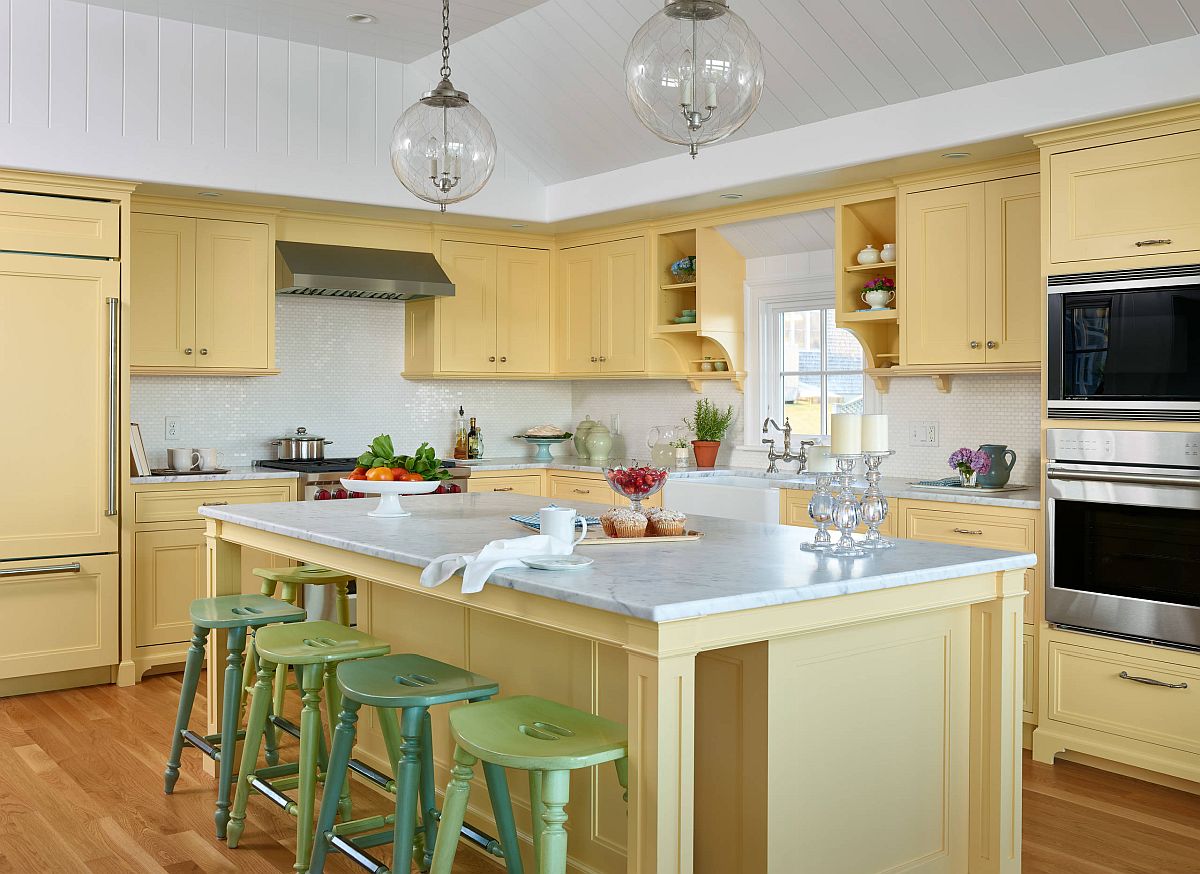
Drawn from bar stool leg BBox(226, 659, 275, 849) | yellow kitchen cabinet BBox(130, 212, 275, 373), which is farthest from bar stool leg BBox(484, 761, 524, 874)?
yellow kitchen cabinet BBox(130, 212, 275, 373)

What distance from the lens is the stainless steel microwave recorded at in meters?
3.83

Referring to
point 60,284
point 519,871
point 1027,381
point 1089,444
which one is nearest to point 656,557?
point 519,871

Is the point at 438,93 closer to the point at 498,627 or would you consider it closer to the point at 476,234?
the point at 498,627

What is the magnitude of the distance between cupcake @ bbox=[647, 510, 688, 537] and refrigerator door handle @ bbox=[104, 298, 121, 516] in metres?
→ 3.13

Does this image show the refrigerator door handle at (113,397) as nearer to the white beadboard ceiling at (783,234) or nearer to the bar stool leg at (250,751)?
the bar stool leg at (250,751)

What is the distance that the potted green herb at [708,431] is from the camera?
253 inches

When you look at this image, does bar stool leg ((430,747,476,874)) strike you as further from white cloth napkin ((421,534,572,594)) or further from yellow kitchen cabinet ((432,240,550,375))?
yellow kitchen cabinet ((432,240,550,375))

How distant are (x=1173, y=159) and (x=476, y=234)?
3.95 m

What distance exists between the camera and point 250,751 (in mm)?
3322

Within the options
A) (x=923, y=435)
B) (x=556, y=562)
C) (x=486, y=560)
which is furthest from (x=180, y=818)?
(x=923, y=435)

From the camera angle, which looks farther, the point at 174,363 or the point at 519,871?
the point at 174,363

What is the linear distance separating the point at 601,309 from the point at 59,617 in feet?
11.1

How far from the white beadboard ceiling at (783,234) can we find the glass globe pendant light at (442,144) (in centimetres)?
283

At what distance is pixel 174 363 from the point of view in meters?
5.70
